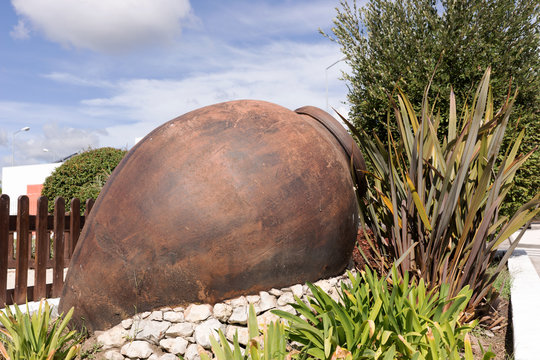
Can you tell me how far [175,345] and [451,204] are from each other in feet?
7.83

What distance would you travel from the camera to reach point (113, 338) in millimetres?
3127

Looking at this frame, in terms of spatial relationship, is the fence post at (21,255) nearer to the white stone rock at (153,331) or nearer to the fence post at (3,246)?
the fence post at (3,246)

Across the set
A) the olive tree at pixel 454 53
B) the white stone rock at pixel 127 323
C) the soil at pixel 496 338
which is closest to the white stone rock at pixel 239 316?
the white stone rock at pixel 127 323

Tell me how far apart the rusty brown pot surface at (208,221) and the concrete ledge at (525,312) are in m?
1.59

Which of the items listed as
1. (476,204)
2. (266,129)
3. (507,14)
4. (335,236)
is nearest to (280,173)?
(266,129)

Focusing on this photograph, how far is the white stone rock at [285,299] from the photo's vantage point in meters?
3.22

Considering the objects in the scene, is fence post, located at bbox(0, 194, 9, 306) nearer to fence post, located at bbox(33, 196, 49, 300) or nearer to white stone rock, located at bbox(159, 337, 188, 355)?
fence post, located at bbox(33, 196, 49, 300)

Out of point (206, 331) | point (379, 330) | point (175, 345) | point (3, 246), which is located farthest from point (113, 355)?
point (3, 246)

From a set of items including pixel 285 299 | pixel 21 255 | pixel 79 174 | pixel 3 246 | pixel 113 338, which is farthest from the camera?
pixel 79 174

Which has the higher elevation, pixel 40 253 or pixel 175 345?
pixel 40 253

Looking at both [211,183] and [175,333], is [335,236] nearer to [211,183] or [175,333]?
[211,183]

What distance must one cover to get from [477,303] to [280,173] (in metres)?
2.25

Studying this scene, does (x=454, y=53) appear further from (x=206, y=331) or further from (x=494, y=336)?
(x=206, y=331)

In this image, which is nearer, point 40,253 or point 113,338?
point 113,338
